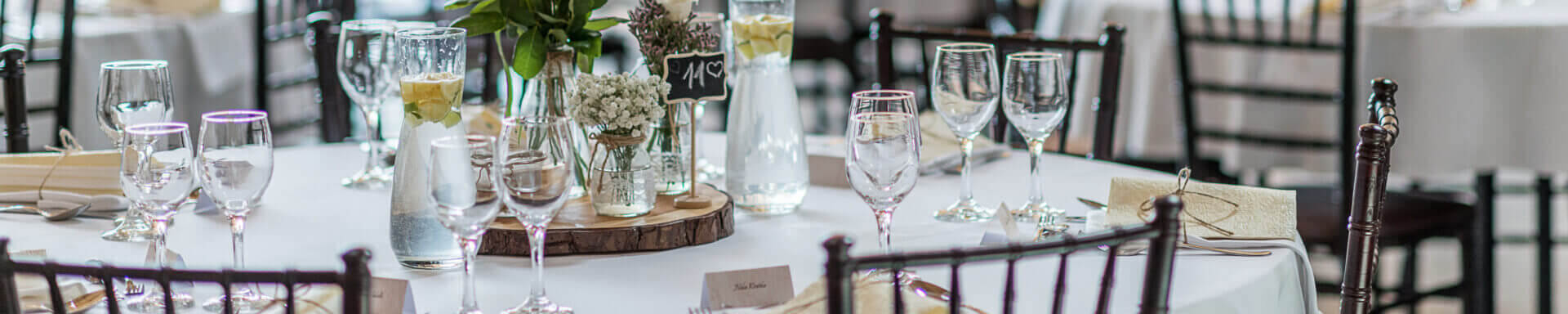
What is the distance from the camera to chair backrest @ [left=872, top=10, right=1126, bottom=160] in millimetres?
1830

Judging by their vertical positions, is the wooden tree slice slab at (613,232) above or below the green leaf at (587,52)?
below

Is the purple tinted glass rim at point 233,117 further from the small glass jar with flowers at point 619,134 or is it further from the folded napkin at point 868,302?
the folded napkin at point 868,302

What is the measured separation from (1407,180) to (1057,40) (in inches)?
92.7

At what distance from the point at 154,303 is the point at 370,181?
541 millimetres

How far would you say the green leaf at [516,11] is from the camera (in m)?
1.20

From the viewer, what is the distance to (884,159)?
1048 millimetres

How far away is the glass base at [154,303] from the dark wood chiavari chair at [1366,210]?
921 millimetres

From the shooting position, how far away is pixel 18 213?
4.39 feet

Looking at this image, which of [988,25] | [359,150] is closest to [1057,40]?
[359,150]

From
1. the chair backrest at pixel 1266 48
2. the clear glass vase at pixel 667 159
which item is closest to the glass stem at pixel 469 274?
the clear glass vase at pixel 667 159

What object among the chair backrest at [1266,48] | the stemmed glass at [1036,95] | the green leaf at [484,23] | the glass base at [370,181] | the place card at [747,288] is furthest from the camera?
the chair backrest at [1266,48]

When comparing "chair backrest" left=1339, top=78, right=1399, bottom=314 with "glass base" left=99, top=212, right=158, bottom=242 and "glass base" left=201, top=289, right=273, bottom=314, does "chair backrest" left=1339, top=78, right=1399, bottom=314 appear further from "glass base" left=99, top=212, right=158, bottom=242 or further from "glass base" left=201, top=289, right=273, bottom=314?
"glass base" left=99, top=212, right=158, bottom=242

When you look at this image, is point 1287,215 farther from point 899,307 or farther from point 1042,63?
point 899,307

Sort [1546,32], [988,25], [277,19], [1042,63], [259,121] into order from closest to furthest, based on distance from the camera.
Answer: [259,121] → [1042,63] → [1546,32] → [277,19] → [988,25]
